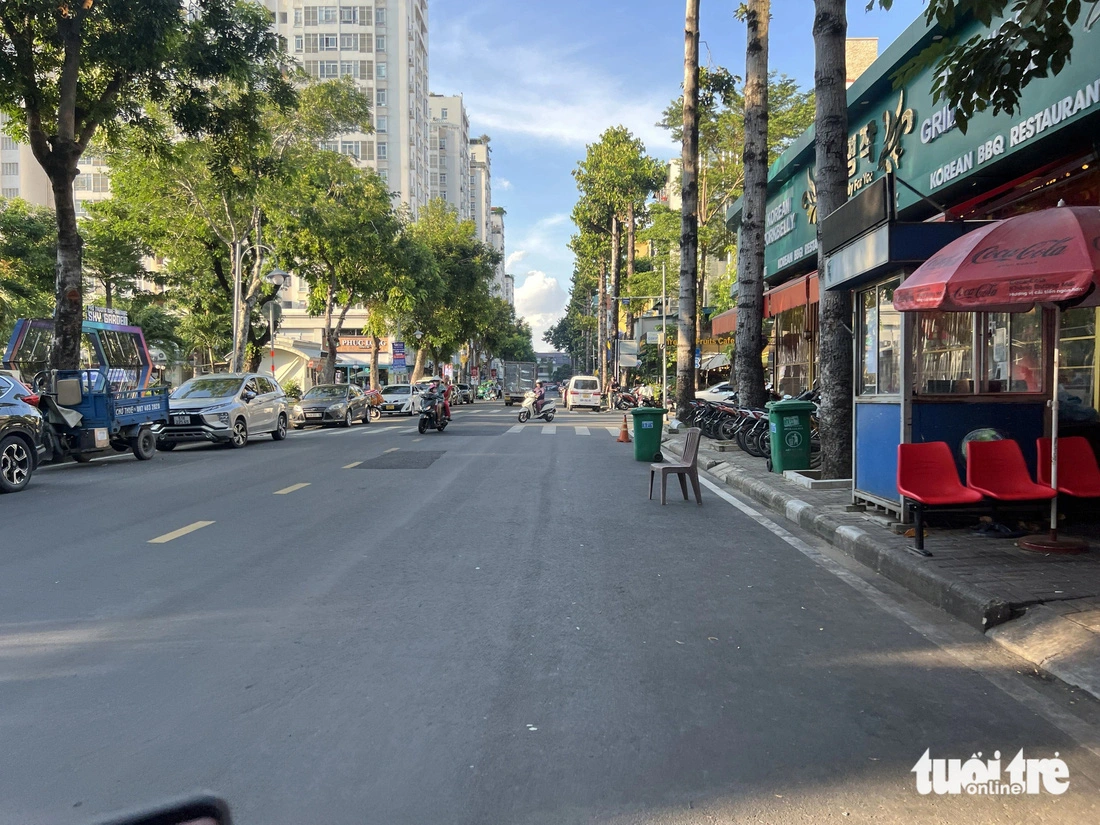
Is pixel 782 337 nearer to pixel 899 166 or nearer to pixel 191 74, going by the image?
pixel 899 166

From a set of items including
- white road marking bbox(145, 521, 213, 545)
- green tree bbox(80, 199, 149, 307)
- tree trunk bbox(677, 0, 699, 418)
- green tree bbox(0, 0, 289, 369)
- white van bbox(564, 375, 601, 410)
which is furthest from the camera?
white van bbox(564, 375, 601, 410)

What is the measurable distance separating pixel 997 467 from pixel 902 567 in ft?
5.15

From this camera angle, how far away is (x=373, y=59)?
248 feet

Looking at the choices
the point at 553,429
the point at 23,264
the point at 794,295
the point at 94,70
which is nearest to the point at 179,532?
the point at 794,295

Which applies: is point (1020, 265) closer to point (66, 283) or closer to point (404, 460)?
point (404, 460)

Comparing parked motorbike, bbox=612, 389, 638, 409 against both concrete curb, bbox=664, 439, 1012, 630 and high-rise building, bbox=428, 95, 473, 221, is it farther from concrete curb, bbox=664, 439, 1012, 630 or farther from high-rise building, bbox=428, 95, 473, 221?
high-rise building, bbox=428, 95, 473, 221

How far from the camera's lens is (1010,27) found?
5.25 metres

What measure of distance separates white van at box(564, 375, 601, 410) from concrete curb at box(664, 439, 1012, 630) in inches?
1172

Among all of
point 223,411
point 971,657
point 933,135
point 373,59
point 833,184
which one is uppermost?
point 373,59

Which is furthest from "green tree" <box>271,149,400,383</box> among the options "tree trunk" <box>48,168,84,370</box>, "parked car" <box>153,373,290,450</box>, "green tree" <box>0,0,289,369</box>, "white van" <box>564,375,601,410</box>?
"tree trunk" <box>48,168,84,370</box>

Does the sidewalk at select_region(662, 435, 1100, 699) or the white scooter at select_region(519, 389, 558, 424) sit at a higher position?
the white scooter at select_region(519, 389, 558, 424)

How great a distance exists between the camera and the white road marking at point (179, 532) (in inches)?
294

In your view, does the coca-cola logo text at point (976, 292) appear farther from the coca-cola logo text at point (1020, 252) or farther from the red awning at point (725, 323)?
the red awning at point (725, 323)

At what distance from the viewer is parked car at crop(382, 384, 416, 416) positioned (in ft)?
119
